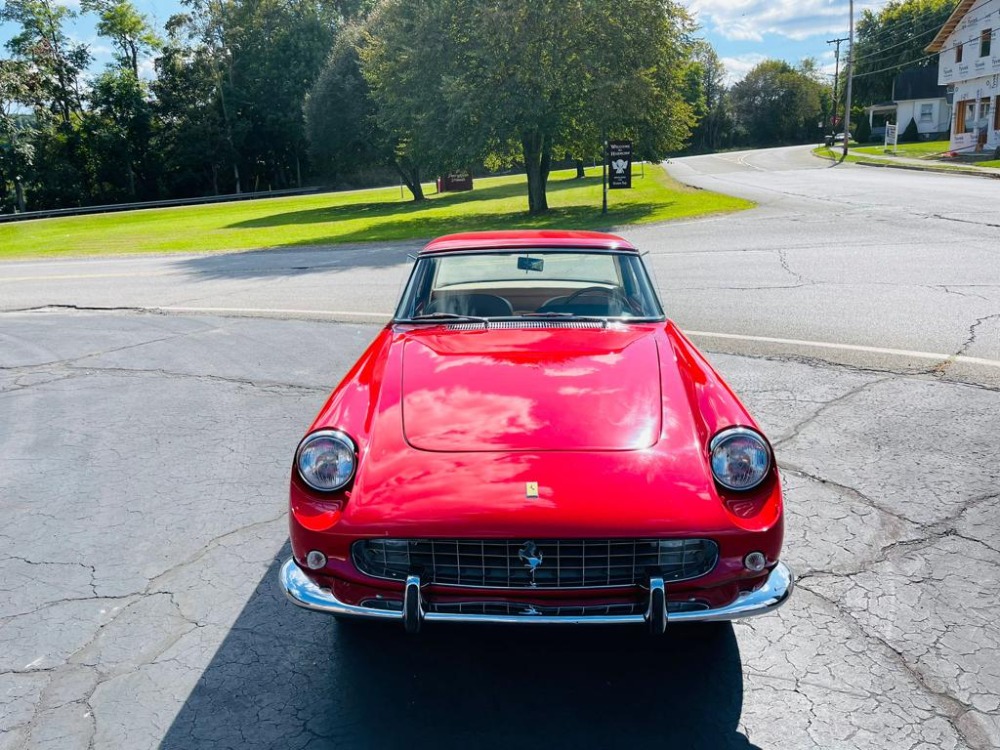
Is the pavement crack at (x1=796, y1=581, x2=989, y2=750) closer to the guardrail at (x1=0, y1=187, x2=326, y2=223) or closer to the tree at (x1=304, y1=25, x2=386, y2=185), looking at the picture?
the tree at (x1=304, y1=25, x2=386, y2=185)

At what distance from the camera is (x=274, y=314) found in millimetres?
11281

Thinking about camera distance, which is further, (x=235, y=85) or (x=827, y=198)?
(x=235, y=85)

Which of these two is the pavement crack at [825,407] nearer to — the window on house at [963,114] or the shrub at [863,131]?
the window on house at [963,114]

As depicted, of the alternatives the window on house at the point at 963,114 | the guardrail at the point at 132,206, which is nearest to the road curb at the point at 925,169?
the window on house at the point at 963,114

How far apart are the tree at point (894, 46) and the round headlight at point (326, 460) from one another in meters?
102

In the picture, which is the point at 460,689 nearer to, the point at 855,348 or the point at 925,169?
the point at 855,348

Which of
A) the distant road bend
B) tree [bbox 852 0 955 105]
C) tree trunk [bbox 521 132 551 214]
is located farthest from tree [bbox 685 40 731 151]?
the distant road bend

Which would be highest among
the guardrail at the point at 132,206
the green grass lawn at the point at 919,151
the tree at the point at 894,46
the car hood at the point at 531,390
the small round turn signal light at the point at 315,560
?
the tree at the point at 894,46

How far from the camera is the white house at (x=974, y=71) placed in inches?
1826

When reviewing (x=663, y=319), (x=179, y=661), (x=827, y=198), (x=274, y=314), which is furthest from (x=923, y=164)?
(x=179, y=661)

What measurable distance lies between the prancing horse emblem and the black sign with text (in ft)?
66.8

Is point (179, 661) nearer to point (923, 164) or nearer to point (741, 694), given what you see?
point (741, 694)

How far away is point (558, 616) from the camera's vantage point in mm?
2889

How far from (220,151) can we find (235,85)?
17.6 ft
